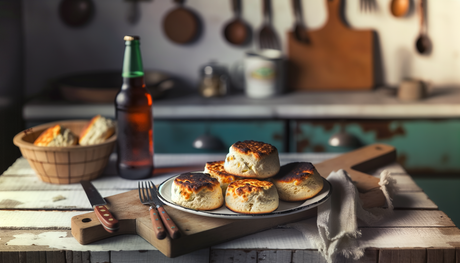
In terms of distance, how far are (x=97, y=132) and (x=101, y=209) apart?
1.02ft

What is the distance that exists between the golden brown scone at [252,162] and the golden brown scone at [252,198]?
48 millimetres

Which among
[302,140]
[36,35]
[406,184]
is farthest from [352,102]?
[36,35]

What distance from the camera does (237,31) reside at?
2.49 metres

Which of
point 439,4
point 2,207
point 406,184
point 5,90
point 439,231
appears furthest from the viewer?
point 439,4

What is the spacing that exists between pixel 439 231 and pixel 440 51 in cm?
194

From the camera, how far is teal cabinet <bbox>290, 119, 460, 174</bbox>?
2062 mm

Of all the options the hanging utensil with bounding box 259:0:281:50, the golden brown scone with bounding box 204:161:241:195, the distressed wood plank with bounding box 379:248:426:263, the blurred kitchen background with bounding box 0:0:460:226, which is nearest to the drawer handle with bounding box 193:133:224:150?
the blurred kitchen background with bounding box 0:0:460:226

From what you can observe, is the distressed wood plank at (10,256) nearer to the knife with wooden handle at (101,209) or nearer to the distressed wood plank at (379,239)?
the knife with wooden handle at (101,209)

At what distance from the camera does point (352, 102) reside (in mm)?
2121

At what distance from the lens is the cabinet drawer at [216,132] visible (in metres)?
2.07

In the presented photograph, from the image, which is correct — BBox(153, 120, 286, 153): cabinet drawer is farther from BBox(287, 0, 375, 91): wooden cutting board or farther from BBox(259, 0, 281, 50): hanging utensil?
BBox(259, 0, 281, 50): hanging utensil

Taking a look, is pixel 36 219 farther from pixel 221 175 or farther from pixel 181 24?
pixel 181 24

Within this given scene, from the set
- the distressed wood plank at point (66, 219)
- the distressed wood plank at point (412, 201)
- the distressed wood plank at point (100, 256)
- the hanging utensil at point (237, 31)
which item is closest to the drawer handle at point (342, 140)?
the hanging utensil at point (237, 31)

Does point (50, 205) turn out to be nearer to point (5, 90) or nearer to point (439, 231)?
point (439, 231)
